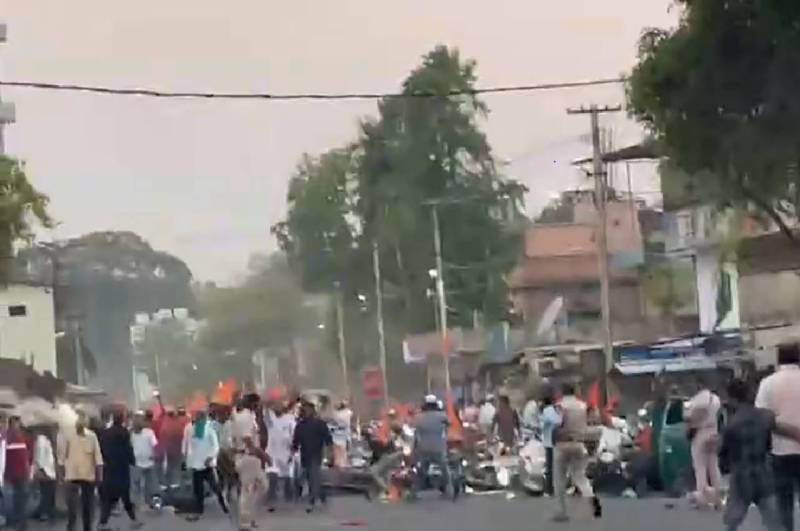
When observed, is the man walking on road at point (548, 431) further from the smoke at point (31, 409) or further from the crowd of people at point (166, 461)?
the smoke at point (31, 409)

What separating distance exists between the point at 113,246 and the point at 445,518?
10950 centimetres

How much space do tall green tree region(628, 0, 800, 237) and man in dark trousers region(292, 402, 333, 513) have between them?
6.95 meters

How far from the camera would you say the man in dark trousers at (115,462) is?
26609 mm

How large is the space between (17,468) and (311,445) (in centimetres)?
489

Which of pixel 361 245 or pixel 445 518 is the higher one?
pixel 361 245

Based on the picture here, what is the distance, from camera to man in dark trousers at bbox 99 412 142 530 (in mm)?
26609

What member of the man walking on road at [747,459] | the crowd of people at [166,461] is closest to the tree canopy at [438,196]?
the crowd of people at [166,461]

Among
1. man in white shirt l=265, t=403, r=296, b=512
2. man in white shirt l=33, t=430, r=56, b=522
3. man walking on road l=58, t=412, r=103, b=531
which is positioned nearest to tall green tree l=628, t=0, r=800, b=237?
man in white shirt l=265, t=403, r=296, b=512

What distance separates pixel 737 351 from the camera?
46812mm

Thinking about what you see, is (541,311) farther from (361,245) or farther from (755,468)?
(755,468)

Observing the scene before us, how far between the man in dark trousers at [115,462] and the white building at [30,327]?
54.4m

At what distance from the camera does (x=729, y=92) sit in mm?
26172

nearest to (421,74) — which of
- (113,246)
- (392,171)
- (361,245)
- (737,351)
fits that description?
(392,171)

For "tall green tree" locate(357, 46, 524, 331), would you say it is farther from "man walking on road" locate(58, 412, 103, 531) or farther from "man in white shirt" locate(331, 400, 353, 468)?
"man walking on road" locate(58, 412, 103, 531)
